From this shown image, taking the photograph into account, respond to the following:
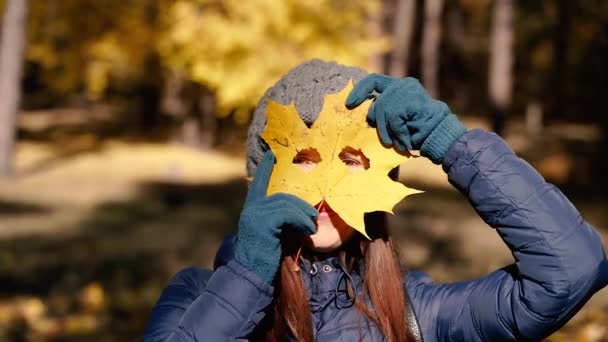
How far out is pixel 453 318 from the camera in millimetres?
1874

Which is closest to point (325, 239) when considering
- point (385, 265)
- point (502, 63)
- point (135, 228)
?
point (385, 265)

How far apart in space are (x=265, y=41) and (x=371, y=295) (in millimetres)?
10445

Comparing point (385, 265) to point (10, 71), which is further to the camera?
point (10, 71)

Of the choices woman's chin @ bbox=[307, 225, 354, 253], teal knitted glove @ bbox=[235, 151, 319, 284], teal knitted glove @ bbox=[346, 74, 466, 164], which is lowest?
Result: woman's chin @ bbox=[307, 225, 354, 253]

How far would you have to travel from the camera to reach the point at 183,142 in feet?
55.8

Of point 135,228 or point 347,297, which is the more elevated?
point 347,297

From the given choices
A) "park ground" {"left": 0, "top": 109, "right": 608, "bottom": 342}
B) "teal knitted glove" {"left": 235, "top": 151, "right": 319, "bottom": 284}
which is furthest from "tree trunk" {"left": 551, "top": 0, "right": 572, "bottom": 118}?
"teal knitted glove" {"left": 235, "top": 151, "right": 319, "bottom": 284}

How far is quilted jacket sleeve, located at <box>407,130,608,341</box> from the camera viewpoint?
5.37ft

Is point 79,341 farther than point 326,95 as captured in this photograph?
Yes

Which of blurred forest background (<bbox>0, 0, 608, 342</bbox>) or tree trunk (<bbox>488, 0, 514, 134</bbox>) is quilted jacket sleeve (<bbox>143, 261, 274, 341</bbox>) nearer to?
blurred forest background (<bbox>0, 0, 608, 342</bbox>)

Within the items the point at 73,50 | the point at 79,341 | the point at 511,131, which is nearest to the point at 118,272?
the point at 79,341

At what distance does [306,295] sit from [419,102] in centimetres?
60

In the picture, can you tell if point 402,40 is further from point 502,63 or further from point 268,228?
point 268,228

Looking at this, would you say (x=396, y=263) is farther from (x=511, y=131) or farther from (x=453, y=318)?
(x=511, y=131)
